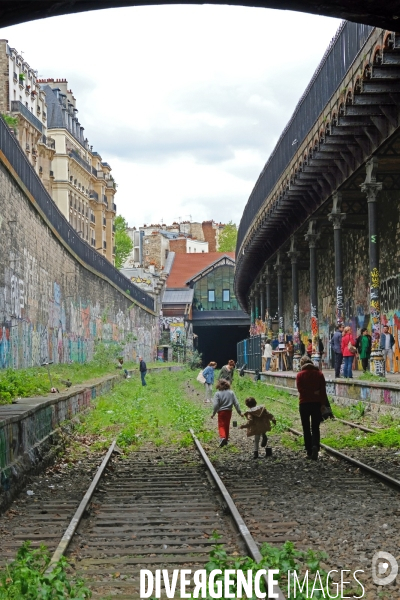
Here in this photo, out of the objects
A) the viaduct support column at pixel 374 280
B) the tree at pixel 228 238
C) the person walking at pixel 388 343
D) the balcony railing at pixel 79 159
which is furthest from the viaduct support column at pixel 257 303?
the tree at pixel 228 238

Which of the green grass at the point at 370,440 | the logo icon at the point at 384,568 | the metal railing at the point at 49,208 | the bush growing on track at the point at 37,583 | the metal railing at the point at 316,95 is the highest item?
the metal railing at the point at 316,95

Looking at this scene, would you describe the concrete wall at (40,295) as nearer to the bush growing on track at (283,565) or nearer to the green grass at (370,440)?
the green grass at (370,440)

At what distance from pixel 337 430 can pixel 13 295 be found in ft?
33.5

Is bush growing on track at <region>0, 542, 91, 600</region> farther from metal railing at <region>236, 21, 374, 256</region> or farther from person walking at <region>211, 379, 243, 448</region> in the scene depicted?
metal railing at <region>236, 21, 374, 256</region>

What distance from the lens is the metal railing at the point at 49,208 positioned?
25.1 metres

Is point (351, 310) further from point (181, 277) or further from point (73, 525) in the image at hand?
point (181, 277)

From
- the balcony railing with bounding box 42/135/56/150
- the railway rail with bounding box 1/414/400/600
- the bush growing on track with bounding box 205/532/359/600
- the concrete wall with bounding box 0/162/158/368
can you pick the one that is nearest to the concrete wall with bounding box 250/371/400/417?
the railway rail with bounding box 1/414/400/600

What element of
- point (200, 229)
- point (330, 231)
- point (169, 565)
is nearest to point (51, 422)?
point (169, 565)

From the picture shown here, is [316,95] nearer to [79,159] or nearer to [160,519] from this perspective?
[160,519]

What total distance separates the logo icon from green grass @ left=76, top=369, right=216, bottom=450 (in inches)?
403

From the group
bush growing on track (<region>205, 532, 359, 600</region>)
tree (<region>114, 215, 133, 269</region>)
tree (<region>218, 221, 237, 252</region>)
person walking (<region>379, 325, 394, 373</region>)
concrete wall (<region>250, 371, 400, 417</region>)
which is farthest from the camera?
tree (<region>218, 221, 237, 252</region>)

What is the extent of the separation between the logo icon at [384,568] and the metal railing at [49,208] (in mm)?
18266

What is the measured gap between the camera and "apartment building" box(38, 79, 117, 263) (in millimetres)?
82500

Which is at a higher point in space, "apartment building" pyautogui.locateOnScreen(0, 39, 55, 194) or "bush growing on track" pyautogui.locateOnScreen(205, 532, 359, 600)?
"apartment building" pyautogui.locateOnScreen(0, 39, 55, 194)
